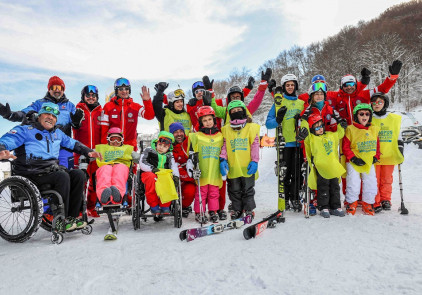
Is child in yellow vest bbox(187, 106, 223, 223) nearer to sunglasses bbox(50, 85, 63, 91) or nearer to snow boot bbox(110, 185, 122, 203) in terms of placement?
snow boot bbox(110, 185, 122, 203)

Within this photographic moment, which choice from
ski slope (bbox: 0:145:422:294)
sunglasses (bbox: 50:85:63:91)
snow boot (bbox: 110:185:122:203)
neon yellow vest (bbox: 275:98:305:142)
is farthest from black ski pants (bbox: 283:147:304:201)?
sunglasses (bbox: 50:85:63:91)

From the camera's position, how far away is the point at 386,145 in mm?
4871

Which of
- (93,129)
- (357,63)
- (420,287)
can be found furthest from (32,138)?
(357,63)

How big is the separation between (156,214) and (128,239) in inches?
23.6

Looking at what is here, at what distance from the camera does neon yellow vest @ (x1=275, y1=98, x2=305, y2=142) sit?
5.20m

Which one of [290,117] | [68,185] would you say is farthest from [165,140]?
[290,117]

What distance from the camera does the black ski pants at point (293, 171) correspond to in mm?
5129

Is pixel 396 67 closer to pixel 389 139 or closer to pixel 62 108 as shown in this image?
pixel 389 139

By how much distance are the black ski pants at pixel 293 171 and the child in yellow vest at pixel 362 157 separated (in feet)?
2.57

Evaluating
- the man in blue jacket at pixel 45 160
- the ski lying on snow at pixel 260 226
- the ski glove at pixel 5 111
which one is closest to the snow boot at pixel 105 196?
the man in blue jacket at pixel 45 160

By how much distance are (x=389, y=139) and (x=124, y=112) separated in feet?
16.5

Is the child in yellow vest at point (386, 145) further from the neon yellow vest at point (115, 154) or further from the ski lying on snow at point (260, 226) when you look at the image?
the neon yellow vest at point (115, 154)

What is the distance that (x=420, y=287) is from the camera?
6.89 feet

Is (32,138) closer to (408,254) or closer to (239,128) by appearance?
(239,128)
